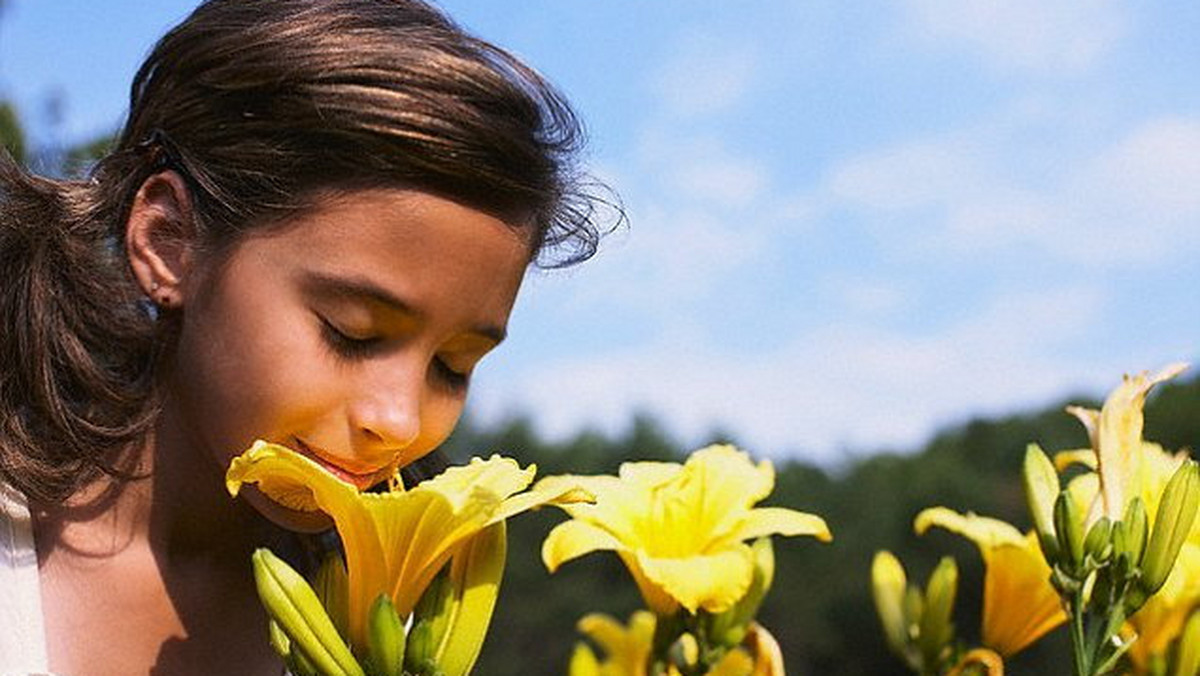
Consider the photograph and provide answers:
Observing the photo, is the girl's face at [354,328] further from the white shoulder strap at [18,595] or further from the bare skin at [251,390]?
the white shoulder strap at [18,595]

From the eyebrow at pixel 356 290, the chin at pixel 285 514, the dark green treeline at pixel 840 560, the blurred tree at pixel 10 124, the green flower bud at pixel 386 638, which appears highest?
the eyebrow at pixel 356 290

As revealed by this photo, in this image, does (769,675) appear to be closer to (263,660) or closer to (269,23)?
(263,660)

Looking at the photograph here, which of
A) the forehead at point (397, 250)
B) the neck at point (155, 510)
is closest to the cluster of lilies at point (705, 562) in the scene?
the forehead at point (397, 250)

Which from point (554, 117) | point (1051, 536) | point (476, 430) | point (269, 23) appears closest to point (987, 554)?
point (1051, 536)

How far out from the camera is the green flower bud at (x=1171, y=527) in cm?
144

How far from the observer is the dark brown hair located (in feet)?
5.49

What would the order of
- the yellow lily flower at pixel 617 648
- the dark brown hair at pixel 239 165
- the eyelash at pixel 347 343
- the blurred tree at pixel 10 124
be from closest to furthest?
the eyelash at pixel 347 343 → the dark brown hair at pixel 239 165 → the yellow lily flower at pixel 617 648 → the blurred tree at pixel 10 124

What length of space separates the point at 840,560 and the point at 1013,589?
7780 mm

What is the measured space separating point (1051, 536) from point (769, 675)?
0.29 m

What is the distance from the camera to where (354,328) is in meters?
1.56

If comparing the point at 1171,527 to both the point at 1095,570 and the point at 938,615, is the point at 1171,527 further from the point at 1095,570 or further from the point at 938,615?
the point at 938,615

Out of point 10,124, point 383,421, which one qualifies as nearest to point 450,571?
point 383,421

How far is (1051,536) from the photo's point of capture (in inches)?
58.6

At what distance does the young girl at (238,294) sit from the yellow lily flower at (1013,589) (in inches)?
22.2
